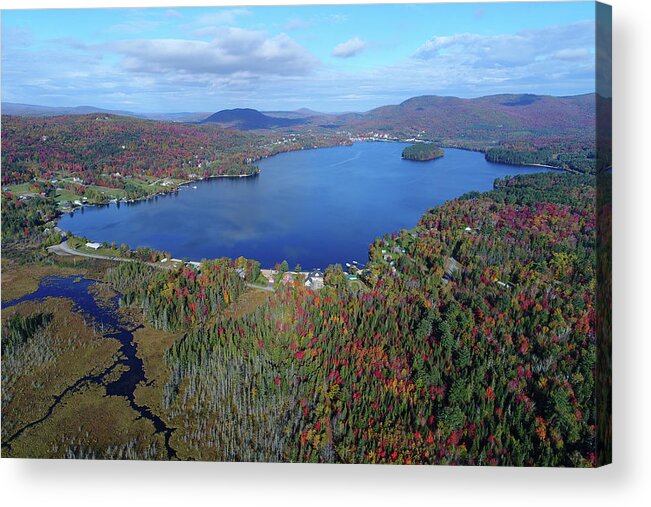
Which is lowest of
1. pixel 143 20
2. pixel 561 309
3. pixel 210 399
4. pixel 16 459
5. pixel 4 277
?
pixel 16 459

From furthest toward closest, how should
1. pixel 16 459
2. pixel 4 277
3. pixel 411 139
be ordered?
1. pixel 411 139
2. pixel 4 277
3. pixel 16 459

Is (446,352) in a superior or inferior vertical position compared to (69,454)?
superior

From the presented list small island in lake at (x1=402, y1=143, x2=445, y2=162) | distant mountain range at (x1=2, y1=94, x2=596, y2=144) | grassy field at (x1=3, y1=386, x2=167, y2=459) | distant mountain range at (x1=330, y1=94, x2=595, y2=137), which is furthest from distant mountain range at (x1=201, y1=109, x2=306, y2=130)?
grassy field at (x1=3, y1=386, x2=167, y2=459)

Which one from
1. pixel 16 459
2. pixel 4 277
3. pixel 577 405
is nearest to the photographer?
pixel 577 405

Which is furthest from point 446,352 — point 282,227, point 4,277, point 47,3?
point 47,3

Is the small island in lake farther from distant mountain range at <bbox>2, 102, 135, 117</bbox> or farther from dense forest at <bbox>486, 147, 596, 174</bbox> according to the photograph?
distant mountain range at <bbox>2, 102, 135, 117</bbox>

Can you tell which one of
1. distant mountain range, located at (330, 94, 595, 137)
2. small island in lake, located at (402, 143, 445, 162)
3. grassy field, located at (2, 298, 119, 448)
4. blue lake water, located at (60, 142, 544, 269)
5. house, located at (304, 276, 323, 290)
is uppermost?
distant mountain range, located at (330, 94, 595, 137)

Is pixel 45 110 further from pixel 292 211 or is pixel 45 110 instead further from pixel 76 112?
pixel 292 211

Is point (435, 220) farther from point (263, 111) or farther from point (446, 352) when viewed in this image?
point (263, 111)
